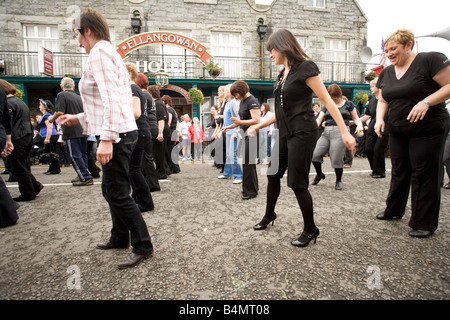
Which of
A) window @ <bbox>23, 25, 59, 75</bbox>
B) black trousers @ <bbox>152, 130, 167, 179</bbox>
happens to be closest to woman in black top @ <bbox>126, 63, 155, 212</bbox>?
black trousers @ <bbox>152, 130, 167, 179</bbox>

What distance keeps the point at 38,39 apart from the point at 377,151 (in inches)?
715

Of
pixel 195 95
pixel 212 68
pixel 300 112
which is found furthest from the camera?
pixel 212 68

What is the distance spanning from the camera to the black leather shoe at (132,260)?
2.06 meters

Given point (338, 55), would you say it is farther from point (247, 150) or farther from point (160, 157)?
point (247, 150)

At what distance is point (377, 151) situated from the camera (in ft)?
17.4

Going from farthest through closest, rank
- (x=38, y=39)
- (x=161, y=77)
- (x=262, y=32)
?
(x=262, y=32), (x=38, y=39), (x=161, y=77)

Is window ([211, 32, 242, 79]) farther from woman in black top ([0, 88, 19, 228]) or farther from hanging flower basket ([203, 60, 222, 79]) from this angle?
woman in black top ([0, 88, 19, 228])

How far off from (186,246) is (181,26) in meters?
16.6

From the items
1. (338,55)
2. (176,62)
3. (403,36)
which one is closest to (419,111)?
(403,36)

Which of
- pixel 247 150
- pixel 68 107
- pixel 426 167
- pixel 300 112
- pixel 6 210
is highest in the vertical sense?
pixel 68 107

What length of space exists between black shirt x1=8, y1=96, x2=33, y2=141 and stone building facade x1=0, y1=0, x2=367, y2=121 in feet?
38.5

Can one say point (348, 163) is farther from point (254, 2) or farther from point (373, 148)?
point (254, 2)

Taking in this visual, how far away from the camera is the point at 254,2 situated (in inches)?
675

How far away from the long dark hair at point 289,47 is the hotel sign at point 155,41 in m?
13.7
